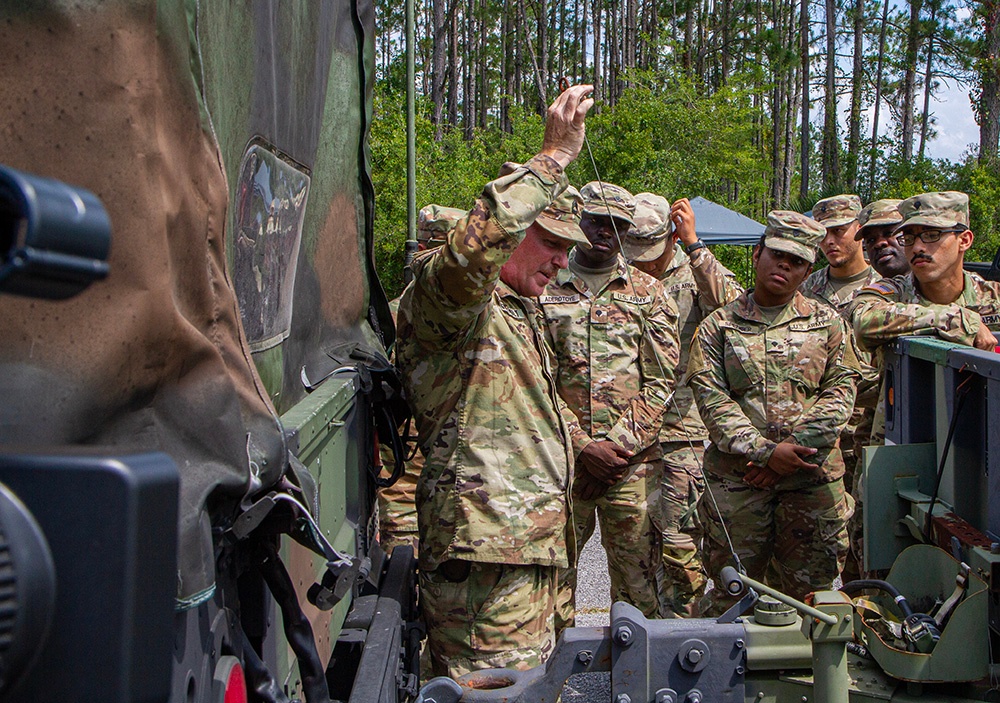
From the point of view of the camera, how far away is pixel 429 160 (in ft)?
53.0

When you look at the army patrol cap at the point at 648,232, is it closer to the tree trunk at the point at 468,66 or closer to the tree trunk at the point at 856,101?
the tree trunk at the point at 856,101

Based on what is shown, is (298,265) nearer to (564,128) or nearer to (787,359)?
(564,128)

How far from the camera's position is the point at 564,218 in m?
3.30

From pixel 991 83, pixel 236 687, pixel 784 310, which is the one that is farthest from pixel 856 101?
pixel 236 687

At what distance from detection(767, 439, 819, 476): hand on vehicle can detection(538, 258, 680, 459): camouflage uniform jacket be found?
58 centimetres

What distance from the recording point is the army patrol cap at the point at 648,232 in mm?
5836

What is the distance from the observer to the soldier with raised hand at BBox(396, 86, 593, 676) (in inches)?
116

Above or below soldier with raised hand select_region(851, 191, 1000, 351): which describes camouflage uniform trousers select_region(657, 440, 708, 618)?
below

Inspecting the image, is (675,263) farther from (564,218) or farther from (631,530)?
(564,218)

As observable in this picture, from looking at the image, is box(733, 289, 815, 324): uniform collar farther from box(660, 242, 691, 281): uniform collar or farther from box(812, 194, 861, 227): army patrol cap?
box(812, 194, 861, 227): army patrol cap

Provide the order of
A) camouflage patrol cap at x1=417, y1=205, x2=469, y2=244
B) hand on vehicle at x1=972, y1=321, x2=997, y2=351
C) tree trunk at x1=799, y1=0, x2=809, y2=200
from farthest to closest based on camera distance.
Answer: tree trunk at x1=799, y1=0, x2=809, y2=200 < camouflage patrol cap at x1=417, y1=205, x2=469, y2=244 < hand on vehicle at x1=972, y1=321, x2=997, y2=351

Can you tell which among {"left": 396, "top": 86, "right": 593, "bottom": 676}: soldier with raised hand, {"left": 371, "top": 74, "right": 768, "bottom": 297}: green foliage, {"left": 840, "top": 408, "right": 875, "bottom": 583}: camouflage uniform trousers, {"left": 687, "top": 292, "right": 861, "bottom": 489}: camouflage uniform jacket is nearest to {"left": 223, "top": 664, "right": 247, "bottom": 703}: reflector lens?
{"left": 396, "top": 86, "right": 593, "bottom": 676}: soldier with raised hand

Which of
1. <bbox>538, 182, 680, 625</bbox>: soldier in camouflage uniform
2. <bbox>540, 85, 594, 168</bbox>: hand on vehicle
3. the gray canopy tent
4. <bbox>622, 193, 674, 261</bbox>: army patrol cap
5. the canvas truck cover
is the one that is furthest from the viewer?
the gray canopy tent

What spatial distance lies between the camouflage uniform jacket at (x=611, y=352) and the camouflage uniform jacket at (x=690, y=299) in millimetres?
652
